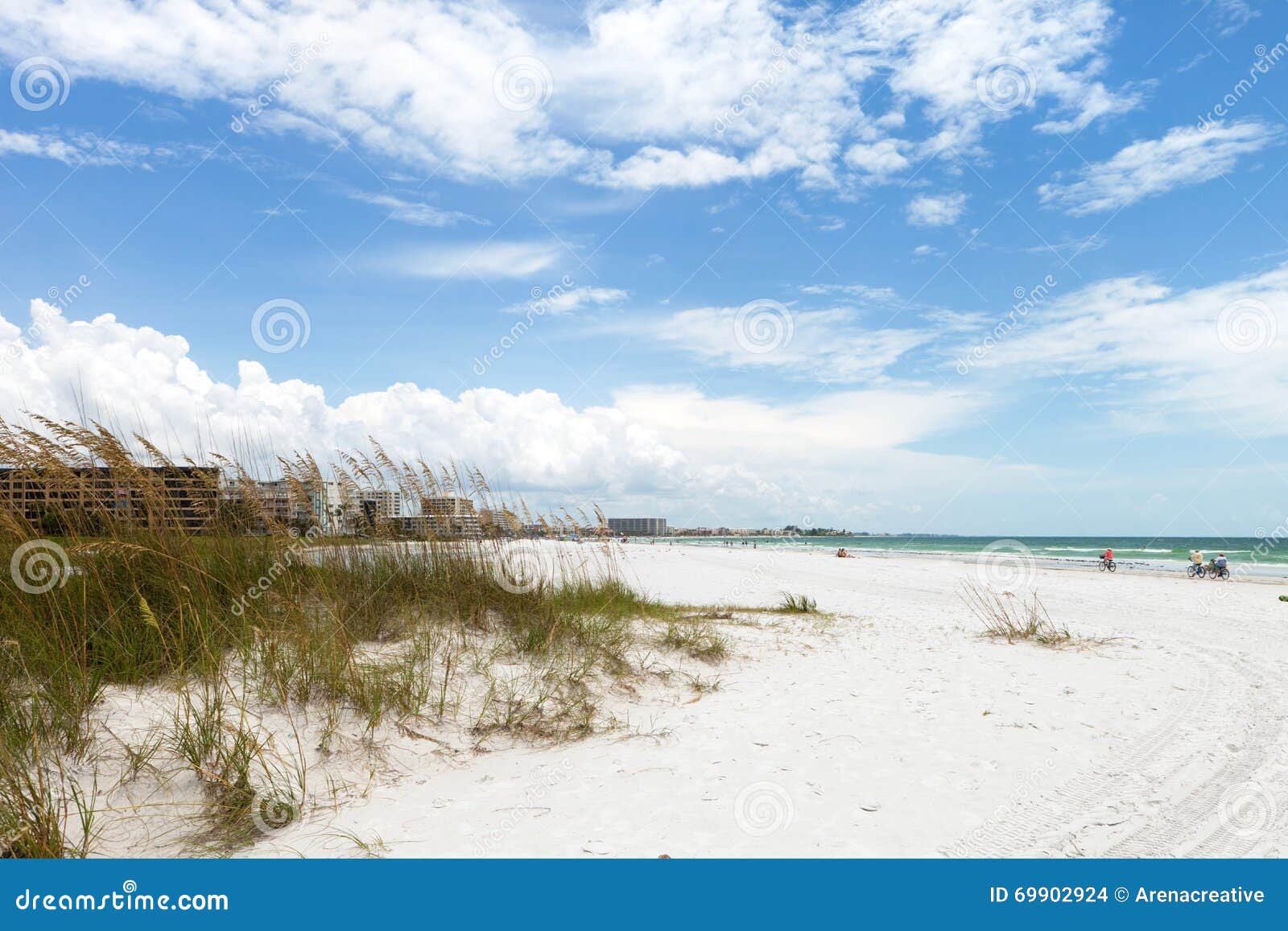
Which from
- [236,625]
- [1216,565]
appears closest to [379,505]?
[236,625]

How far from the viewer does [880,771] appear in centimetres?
419

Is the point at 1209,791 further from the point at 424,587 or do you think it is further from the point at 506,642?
the point at 424,587

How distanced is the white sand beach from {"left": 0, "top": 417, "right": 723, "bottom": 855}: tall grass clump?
49 centimetres

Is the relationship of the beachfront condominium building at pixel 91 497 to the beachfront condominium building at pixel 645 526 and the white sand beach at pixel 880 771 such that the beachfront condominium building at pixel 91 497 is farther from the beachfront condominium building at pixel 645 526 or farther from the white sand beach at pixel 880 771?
the beachfront condominium building at pixel 645 526

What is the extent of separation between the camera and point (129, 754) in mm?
3678

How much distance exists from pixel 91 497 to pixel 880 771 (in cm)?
532

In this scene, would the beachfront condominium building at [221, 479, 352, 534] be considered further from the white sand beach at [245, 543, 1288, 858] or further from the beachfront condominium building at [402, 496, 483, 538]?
the white sand beach at [245, 543, 1288, 858]

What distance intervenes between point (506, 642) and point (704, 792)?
8.60 feet

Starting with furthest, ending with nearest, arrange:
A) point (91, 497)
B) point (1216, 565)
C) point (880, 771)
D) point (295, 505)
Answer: point (1216, 565) < point (295, 505) < point (91, 497) < point (880, 771)

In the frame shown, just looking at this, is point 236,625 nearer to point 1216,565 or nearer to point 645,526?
point 1216,565

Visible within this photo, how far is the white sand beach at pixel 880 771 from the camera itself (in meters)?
3.37

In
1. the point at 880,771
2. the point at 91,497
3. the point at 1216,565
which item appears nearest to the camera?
the point at 880,771

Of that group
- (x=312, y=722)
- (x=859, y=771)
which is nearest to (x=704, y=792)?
(x=859, y=771)

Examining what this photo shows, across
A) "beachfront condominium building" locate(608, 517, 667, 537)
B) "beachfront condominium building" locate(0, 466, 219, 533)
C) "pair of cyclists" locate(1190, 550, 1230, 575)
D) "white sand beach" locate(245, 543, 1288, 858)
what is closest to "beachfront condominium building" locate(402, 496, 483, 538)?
"beachfront condominium building" locate(0, 466, 219, 533)
